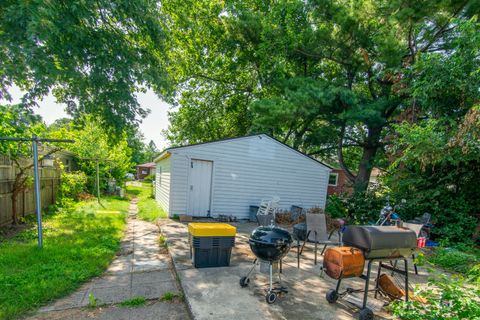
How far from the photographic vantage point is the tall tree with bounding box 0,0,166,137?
4520mm

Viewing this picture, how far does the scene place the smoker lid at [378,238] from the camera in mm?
2867

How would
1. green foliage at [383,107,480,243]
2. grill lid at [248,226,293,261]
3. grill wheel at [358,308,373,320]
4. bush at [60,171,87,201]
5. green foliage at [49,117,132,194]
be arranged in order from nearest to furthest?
1. grill wheel at [358,308,373,320]
2. grill lid at [248,226,293,261]
3. green foliage at [383,107,480,243]
4. bush at [60,171,87,201]
5. green foliage at [49,117,132,194]

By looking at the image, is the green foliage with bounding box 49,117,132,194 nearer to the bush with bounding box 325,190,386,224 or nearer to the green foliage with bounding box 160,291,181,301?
the green foliage with bounding box 160,291,181,301

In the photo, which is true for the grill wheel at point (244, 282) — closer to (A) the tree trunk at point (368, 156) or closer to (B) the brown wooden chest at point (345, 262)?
(B) the brown wooden chest at point (345, 262)

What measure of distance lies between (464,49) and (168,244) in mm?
9172

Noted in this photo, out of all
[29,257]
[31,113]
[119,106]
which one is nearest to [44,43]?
[31,113]

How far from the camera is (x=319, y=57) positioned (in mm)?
10938

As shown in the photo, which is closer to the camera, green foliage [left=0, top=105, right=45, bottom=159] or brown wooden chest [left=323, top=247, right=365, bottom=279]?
brown wooden chest [left=323, top=247, right=365, bottom=279]

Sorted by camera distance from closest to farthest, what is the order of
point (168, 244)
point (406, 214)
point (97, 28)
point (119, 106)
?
point (168, 244), point (97, 28), point (119, 106), point (406, 214)

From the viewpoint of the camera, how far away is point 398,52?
834 cm

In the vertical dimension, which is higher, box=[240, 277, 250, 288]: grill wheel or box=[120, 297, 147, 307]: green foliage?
box=[240, 277, 250, 288]: grill wheel

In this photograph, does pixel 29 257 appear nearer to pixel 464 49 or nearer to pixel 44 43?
pixel 44 43

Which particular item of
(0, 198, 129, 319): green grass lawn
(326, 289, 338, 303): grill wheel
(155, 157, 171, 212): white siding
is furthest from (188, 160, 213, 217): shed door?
(326, 289, 338, 303): grill wheel

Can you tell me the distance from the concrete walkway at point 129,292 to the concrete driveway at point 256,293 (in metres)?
0.21
